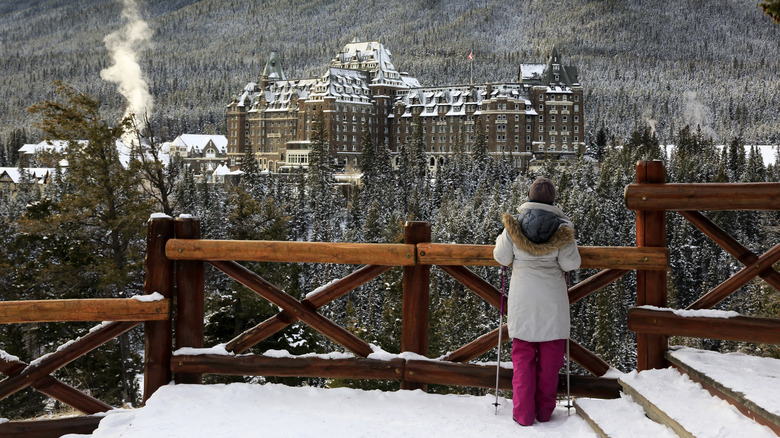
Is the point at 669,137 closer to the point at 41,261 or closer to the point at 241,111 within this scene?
the point at 241,111

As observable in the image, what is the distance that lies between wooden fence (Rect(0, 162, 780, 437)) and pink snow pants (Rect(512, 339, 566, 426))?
385 millimetres

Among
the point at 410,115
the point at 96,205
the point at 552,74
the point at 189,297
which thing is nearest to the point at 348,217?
the point at 410,115

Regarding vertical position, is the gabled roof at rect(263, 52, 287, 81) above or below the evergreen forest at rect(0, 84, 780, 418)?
above

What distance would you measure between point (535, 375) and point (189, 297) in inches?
107

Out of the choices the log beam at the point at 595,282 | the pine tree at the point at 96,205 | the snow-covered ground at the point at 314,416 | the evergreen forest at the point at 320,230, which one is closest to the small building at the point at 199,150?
the evergreen forest at the point at 320,230

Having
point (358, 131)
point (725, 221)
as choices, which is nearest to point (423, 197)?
point (358, 131)

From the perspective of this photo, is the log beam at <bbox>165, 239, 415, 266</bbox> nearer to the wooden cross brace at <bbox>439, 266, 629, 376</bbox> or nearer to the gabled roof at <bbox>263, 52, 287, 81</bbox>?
the wooden cross brace at <bbox>439, 266, 629, 376</bbox>

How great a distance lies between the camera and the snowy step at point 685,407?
12.0 ft

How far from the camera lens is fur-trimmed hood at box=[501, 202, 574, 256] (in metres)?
4.55

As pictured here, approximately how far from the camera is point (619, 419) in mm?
4285

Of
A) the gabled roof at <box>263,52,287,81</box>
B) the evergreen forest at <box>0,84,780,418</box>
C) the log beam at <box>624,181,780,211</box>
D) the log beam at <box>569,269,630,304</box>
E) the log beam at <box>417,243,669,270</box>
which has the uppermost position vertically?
the gabled roof at <box>263,52,287,81</box>

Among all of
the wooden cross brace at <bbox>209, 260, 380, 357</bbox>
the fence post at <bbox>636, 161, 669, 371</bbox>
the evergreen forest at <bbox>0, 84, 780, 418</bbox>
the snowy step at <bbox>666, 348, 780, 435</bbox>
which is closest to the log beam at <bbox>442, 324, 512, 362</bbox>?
the wooden cross brace at <bbox>209, 260, 380, 357</bbox>

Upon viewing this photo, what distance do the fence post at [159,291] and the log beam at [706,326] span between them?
356 cm

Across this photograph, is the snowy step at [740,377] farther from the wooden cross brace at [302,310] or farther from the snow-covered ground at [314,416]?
the wooden cross brace at [302,310]
